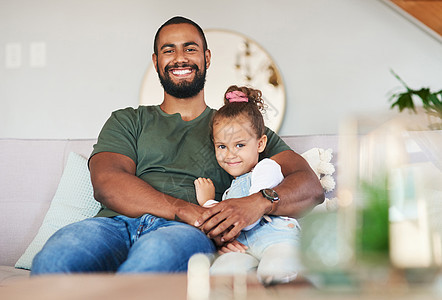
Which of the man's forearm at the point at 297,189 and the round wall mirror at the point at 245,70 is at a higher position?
the round wall mirror at the point at 245,70

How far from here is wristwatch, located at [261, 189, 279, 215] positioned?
1264 mm

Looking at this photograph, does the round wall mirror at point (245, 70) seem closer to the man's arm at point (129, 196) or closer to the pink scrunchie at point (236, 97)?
the pink scrunchie at point (236, 97)

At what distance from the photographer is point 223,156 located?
4.84 ft

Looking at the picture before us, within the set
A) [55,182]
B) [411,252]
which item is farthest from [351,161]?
[55,182]

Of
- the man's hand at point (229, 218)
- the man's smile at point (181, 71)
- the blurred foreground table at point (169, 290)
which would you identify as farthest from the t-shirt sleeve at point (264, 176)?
the blurred foreground table at point (169, 290)

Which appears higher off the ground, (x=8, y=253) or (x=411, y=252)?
(x=411, y=252)

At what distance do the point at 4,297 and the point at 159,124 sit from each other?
106cm

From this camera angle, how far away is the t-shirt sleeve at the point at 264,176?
1337 millimetres

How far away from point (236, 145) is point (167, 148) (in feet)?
0.74

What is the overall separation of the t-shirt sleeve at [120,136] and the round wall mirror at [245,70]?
0.95 meters

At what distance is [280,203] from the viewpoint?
1.29 metres

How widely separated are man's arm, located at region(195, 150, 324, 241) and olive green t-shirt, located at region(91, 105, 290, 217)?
10 centimetres

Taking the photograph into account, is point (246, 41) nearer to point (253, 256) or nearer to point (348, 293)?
point (253, 256)

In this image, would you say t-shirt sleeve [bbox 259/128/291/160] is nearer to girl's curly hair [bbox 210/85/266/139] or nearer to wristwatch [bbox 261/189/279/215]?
girl's curly hair [bbox 210/85/266/139]
